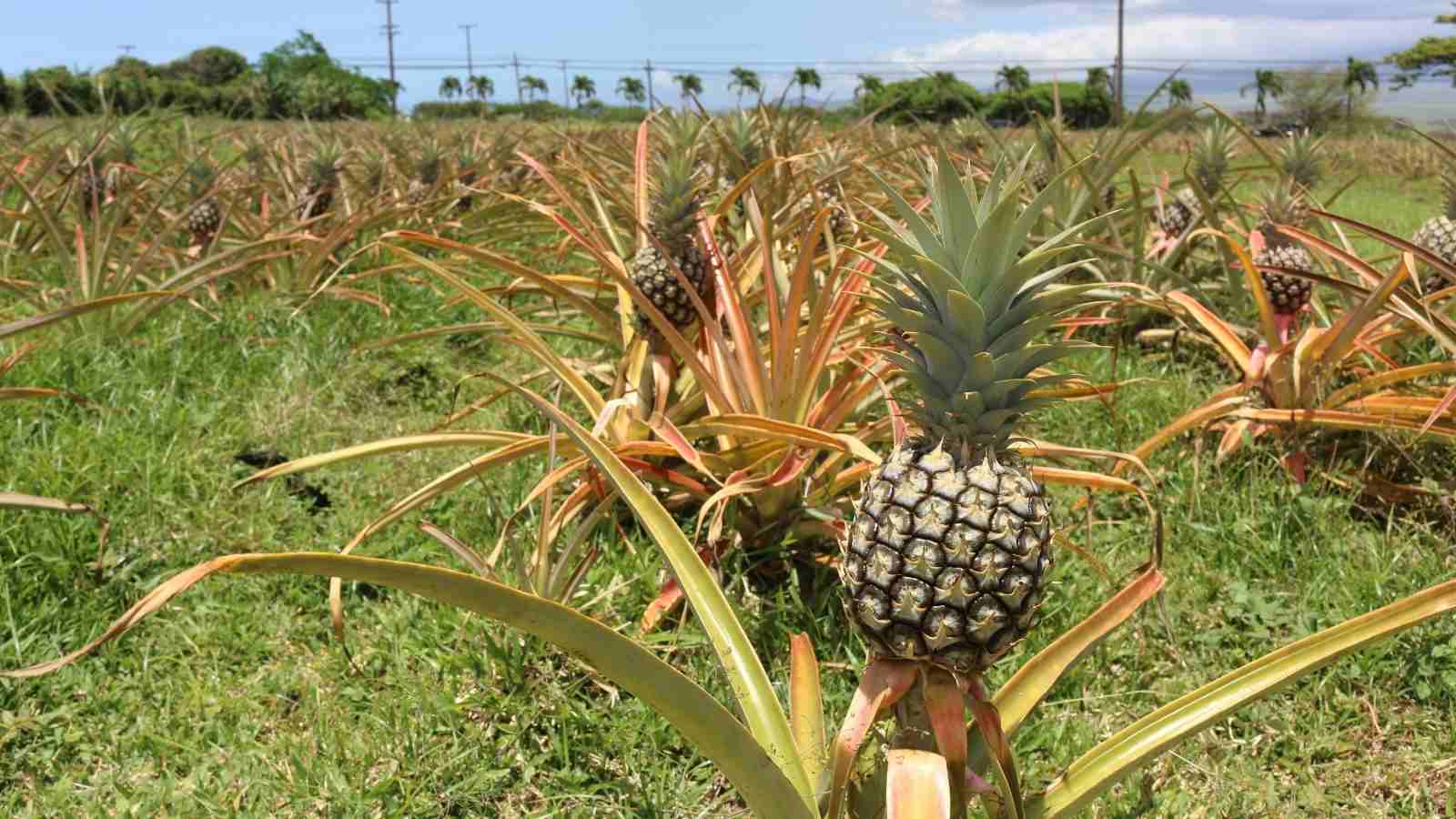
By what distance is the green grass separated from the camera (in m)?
1.84

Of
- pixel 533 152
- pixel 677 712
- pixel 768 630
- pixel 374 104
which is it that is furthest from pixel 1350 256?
pixel 374 104

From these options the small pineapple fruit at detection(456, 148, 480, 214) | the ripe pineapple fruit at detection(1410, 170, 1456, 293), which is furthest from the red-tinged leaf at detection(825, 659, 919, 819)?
the small pineapple fruit at detection(456, 148, 480, 214)

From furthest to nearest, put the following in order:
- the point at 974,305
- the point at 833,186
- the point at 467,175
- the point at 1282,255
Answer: the point at 467,175 < the point at 833,186 < the point at 1282,255 < the point at 974,305

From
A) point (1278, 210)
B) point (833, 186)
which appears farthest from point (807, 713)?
point (833, 186)

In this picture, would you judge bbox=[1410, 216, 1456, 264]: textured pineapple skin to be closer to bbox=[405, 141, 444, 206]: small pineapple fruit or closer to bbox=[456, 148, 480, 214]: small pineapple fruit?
bbox=[456, 148, 480, 214]: small pineapple fruit

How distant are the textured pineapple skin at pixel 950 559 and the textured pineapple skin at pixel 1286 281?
7.64 feet

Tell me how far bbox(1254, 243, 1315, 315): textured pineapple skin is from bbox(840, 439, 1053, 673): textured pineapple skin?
91.7 inches

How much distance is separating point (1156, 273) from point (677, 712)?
3723 mm

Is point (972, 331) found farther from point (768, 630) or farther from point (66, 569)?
point (66, 569)

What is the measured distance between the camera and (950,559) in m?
1.29

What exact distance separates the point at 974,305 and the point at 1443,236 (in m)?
3.01

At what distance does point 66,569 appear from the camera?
2316 millimetres

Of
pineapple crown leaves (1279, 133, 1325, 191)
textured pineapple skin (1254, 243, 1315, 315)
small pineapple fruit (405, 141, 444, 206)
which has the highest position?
small pineapple fruit (405, 141, 444, 206)

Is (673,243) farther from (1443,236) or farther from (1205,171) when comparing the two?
(1205,171)
